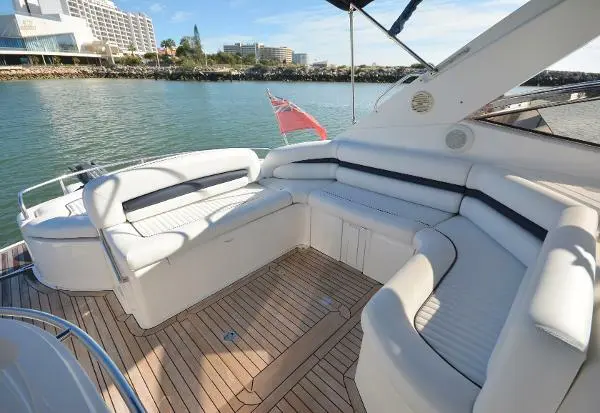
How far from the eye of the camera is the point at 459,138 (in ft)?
9.64

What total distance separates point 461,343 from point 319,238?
199 centimetres

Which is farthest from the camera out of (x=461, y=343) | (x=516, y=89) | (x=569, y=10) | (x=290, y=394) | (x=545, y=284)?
(x=516, y=89)

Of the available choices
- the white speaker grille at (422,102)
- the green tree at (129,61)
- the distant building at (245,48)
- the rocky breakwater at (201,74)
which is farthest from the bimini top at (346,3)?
the distant building at (245,48)

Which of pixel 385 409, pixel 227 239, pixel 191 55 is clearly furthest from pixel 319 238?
pixel 191 55

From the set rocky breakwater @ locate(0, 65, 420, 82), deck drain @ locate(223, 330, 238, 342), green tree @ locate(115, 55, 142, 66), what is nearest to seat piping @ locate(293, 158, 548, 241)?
deck drain @ locate(223, 330, 238, 342)

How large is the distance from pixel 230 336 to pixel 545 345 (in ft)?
6.89

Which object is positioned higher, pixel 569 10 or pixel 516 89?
pixel 569 10

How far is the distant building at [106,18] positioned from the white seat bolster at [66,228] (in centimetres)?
10203

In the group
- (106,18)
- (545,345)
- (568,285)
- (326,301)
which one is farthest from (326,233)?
(106,18)

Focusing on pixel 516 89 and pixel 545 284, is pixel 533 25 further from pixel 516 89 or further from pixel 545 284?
pixel 545 284

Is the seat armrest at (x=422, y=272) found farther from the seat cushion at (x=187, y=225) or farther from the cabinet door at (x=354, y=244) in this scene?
the seat cushion at (x=187, y=225)

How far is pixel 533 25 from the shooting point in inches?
95.2

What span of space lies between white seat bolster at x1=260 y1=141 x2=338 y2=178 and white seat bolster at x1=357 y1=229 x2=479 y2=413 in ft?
6.67

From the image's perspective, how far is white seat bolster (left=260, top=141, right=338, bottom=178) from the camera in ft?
12.3
